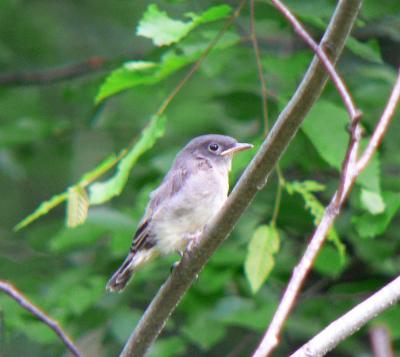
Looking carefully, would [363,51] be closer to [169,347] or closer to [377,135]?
[377,135]

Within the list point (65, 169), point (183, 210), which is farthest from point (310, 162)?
point (65, 169)

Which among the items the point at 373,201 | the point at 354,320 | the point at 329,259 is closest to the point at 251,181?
the point at 354,320

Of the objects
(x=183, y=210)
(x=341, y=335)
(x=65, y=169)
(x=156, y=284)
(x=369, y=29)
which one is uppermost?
(x=341, y=335)

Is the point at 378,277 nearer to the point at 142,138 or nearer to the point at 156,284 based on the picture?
the point at 156,284

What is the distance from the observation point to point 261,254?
169 inches

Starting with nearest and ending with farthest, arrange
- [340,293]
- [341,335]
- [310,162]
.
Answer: [341,335] < [310,162] < [340,293]

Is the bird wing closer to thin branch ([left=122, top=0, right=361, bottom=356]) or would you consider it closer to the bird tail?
the bird tail

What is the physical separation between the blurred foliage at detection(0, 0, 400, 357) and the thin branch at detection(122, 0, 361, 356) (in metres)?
0.52

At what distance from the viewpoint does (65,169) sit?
844 cm

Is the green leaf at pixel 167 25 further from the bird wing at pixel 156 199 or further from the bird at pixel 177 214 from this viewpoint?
the bird wing at pixel 156 199

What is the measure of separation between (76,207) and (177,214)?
3.97 feet

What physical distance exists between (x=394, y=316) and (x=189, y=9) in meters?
2.54

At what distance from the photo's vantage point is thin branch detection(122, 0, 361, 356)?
9.79 feet

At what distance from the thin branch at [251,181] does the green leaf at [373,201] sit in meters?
1.13
